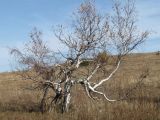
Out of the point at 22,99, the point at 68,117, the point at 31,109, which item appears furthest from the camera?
the point at 22,99

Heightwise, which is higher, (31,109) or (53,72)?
(53,72)

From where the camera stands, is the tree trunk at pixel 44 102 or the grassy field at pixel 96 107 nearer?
the grassy field at pixel 96 107

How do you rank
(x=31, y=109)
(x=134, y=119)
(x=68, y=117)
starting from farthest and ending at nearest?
(x=31, y=109)
(x=68, y=117)
(x=134, y=119)

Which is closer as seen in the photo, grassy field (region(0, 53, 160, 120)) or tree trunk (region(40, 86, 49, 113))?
grassy field (region(0, 53, 160, 120))

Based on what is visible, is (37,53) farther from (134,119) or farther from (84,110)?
(134,119)

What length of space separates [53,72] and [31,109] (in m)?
2.27

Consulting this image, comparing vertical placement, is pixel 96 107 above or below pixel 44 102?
below

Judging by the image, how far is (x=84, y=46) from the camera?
58.9 ft

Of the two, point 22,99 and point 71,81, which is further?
point 22,99

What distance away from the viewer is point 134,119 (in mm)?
15422

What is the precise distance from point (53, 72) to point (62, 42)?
125 cm

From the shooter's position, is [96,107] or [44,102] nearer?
[96,107]

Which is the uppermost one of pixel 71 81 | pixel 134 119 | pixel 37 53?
pixel 37 53

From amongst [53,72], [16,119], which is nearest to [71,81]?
[53,72]
